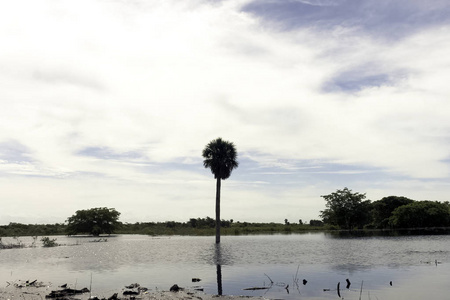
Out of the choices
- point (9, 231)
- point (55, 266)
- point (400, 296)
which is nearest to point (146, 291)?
point (400, 296)

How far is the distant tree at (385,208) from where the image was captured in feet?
503

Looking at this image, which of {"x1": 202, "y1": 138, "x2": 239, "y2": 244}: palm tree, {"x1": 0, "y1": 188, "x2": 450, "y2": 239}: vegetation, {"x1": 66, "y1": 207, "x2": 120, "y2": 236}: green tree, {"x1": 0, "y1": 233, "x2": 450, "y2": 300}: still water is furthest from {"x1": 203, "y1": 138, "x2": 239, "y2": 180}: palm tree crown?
{"x1": 66, "y1": 207, "x2": 120, "y2": 236}: green tree

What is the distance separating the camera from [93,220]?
12256 cm

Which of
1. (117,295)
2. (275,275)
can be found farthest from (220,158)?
(117,295)

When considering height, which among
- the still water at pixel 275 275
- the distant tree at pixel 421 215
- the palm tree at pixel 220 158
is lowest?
the still water at pixel 275 275

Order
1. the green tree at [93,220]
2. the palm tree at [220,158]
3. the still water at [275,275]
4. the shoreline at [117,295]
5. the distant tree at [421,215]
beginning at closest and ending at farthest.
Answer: the shoreline at [117,295]
the still water at [275,275]
the palm tree at [220,158]
the green tree at [93,220]
the distant tree at [421,215]

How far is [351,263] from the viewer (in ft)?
119

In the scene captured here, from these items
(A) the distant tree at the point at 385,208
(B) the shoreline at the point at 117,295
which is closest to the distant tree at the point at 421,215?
(A) the distant tree at the point at 385,208

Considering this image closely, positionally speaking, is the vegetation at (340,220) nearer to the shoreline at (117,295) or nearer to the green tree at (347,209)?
the green tree at (347,209)

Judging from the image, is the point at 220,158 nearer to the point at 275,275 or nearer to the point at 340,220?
the point at 275,275

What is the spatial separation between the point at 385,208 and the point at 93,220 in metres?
111

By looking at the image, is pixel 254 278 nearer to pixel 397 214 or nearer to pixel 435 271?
pixel 435 271

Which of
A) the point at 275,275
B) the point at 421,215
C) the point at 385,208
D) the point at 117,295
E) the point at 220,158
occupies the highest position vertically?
the point at 220,158

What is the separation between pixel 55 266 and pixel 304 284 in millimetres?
26870
